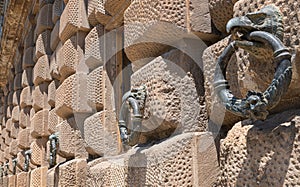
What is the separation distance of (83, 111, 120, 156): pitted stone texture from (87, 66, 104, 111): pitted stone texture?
3 centimetres

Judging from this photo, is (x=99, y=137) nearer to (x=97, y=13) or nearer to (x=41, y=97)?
(x=97, y=13)

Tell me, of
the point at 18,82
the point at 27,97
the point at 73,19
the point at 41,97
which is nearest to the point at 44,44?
the point at 41,97

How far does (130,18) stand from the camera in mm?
1059

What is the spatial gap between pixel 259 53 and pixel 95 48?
979 millimetres

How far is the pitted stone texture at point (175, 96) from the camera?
87 cm

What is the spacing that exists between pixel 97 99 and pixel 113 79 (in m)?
0.09

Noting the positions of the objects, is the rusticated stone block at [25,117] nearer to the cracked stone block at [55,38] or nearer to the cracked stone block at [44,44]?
the cracked stone block at [44,44]

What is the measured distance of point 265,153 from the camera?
62 centimetres

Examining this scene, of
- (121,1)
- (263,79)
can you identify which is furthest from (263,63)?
(121,1)

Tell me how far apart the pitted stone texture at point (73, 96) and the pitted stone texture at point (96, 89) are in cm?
6

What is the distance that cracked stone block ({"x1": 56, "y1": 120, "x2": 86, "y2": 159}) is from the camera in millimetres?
1663

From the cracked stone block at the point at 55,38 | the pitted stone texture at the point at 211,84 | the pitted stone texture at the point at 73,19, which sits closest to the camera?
the pitted stone texture at the point at 211,84

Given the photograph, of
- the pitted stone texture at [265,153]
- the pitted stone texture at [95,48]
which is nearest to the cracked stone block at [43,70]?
the pitted stone texture at [95,48]

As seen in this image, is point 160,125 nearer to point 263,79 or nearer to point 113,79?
point 263,79
